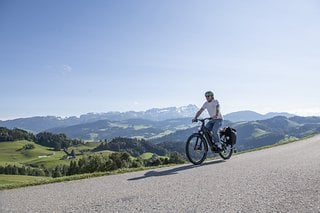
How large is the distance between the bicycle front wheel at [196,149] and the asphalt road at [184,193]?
332 centimetres

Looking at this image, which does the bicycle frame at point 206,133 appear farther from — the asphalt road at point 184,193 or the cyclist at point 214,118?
the asphalt road at point 184,193

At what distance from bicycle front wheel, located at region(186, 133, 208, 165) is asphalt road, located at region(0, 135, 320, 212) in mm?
3315

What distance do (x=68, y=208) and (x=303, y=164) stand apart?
8.83 meters

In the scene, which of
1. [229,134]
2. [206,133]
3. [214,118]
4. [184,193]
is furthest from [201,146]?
[184,193]

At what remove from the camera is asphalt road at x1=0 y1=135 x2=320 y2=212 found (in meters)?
6.93

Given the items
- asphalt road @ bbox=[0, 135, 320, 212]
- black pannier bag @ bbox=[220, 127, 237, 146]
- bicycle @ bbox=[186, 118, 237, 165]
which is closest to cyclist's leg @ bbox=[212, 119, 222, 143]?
bicycle @ bbox=[186, 118, 237, 165]

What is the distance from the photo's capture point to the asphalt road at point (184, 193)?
6934 mm

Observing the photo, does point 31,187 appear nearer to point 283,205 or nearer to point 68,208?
point 68,208

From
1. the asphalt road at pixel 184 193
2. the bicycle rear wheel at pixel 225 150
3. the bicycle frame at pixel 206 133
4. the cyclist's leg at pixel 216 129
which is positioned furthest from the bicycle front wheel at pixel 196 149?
the asphalt road at pixel 184 193

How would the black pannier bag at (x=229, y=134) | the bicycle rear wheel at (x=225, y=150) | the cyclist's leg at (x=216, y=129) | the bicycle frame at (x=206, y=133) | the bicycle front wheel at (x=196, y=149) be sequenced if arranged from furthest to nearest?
the black pannier bag at (x=229, y=134), the bicycle rear wheel at (x=225, y=150), the cyclist's leg at (x=216, y=129), the bicycle frame at (x=206, y=133), the bicycle front wheel at (x=196, y=149)

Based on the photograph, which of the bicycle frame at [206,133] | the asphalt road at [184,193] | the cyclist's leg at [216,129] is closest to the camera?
the asphalt road at [184,193]

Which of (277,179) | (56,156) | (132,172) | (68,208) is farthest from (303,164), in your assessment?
(56,156)

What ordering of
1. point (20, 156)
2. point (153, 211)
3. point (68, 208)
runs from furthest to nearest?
1. point (20, 156)
2. point (68, 208)
3. point (153, 211)

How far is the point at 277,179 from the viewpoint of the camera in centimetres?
948
